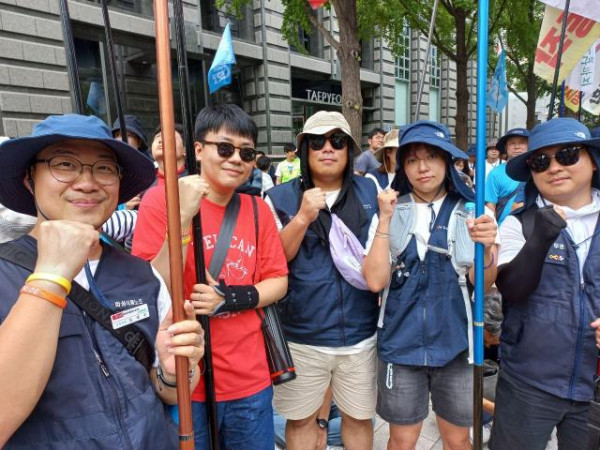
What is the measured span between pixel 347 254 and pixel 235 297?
2.47 feet

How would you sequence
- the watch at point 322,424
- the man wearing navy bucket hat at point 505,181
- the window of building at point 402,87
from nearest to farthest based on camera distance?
the watch at point 322,424 < the man wearing navy bucket hat at point 505,181 < the window of building at point 402,87

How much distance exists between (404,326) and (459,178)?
84cm

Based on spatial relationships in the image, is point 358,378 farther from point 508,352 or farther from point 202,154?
point 202,154

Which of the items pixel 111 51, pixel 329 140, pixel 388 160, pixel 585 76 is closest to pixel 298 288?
pixel 329 140

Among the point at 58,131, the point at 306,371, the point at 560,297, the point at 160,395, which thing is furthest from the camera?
the point at 306,371

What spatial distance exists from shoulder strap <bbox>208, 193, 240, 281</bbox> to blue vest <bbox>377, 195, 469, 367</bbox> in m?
0.91

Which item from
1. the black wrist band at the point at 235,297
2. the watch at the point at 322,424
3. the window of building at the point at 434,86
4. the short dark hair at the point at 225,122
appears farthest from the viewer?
the window of building at the point at 434,86

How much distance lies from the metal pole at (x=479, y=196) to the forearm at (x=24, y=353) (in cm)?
164

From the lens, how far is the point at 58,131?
1094 mm

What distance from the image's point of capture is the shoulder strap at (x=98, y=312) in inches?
41.3

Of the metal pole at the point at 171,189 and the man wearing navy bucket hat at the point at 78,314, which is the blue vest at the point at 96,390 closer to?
the man wearing navy bucket hat at the point at 78,314

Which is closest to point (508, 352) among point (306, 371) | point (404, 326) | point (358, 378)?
point (404, 326)

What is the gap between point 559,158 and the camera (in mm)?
1785

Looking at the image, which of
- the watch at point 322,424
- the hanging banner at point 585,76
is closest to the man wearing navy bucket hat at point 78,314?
the watch at point 322,424
